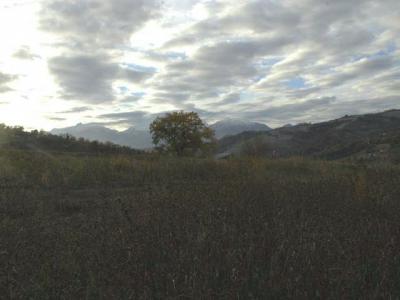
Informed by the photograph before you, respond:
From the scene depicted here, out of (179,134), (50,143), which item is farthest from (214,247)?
(50,143)

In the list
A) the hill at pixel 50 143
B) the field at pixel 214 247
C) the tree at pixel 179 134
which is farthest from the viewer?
the tree at pixel 179 134

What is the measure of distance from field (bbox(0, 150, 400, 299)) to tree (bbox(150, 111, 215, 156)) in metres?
16.4

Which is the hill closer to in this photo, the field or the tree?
the tree

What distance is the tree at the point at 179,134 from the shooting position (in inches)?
874

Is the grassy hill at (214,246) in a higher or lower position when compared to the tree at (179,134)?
lower

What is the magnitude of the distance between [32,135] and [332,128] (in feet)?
263

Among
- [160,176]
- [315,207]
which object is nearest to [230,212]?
[315,207]

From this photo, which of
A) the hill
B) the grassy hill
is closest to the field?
the grassy hill

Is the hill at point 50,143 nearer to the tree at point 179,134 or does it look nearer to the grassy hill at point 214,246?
the tree at point 179,134

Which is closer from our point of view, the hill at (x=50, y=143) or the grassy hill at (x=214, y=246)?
the grassy hill at (x=214, y=246)

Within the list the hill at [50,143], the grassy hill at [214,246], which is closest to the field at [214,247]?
the grassy hill at [214,246]

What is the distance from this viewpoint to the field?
7.86 feet

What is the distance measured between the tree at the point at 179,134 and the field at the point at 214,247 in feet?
53.7

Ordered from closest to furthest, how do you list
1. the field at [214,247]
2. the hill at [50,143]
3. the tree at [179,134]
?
the field at [214,247]
the hill at [50,143]
the tree at [179,134]
